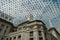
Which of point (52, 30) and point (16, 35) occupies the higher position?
point (52, 30)

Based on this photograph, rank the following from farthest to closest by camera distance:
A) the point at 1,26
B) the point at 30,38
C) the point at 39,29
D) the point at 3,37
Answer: the point at 1,26
the point at 3,37
the point at 39,29
the point at 30,38

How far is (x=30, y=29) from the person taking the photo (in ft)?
130

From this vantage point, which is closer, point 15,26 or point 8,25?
point 8,25

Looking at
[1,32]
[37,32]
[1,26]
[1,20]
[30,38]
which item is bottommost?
[30,38]

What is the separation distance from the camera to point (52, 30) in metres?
64.9

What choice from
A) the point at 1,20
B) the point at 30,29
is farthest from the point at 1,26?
the point at 30,29

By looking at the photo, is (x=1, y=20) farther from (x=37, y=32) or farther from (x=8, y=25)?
(x=37, y=32)

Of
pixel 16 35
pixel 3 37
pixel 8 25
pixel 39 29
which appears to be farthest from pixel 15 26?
pixel 39 29

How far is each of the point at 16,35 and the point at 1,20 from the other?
52.3ft

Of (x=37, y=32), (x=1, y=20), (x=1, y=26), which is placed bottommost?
(x=37, y=32)

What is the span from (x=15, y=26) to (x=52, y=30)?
2689cm

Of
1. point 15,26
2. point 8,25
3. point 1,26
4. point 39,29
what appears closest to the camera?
point 39,29

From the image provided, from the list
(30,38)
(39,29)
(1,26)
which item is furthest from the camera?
(1,26)

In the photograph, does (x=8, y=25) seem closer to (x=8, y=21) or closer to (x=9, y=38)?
(x=8, y=21)
